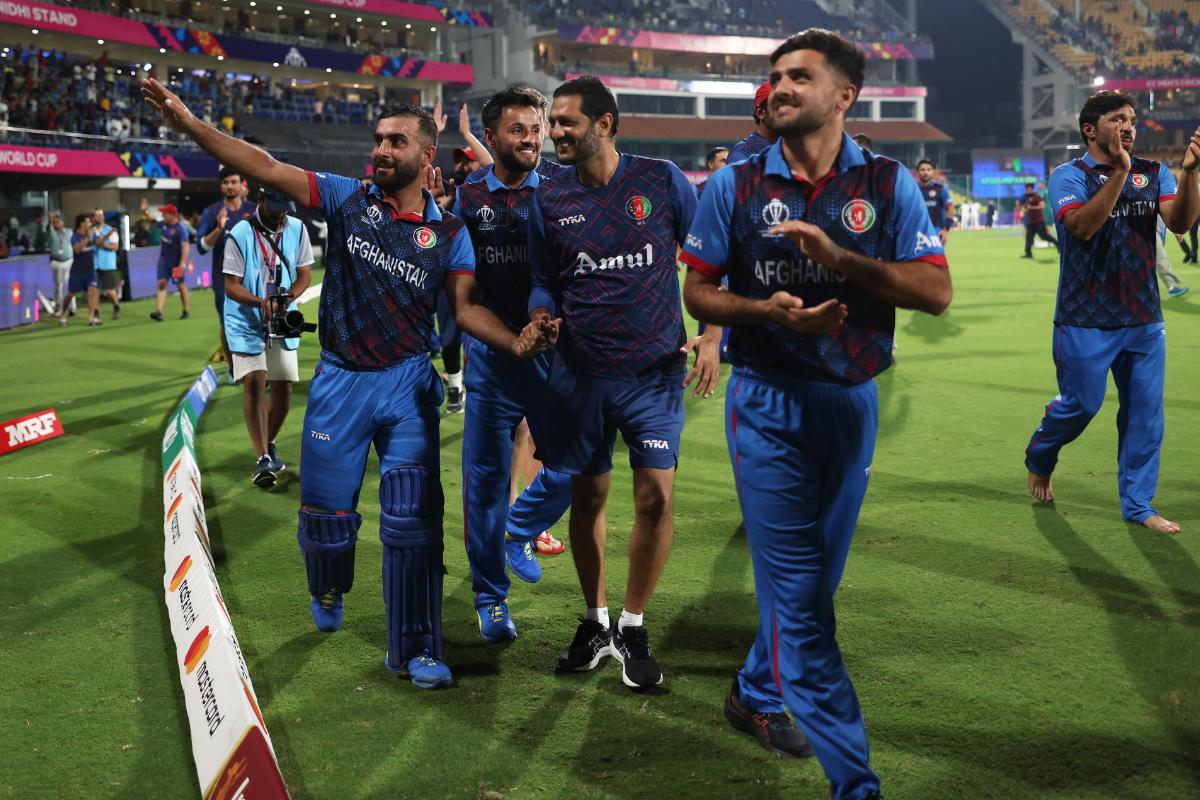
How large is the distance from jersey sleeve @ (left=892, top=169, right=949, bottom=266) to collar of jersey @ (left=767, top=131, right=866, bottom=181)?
0.13 meters

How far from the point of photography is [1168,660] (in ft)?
14.6

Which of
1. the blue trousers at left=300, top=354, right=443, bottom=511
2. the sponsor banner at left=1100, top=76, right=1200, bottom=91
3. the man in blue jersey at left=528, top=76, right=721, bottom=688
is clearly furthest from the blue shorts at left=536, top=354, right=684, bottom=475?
the sponsor banner at left=1100, top=76, right=1200, bottom=91

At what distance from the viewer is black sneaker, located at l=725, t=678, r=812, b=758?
3.79 metres

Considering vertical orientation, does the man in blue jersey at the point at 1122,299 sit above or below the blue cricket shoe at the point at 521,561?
above

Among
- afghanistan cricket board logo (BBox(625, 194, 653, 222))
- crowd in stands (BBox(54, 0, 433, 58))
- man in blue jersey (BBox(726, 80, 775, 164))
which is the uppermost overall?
crowd in stands (BBox(54, 0, 433, 58))

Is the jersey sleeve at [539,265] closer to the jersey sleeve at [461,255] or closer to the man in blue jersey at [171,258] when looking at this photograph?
the jersey sleeve at [461,255]

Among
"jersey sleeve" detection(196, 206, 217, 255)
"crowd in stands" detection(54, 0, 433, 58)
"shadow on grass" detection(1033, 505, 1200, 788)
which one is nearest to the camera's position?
"shadow on grass" detection(1033, 505, 1200, 788)

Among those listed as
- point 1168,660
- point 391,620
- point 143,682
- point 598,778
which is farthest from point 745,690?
point 143,682

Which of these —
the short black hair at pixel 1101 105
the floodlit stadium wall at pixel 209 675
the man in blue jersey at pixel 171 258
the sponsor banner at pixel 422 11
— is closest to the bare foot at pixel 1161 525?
the short black hair at pixel 1101 105

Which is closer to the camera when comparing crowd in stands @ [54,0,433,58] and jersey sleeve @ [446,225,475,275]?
jersey sleeve @ [446,225,475,275]

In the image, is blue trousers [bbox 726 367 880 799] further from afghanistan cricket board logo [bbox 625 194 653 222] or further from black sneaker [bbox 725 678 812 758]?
afghanistan cricket board logo [bbox 625 194 653 222]

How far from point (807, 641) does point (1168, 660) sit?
1969 mm

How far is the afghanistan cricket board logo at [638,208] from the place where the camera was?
4512 millimetres

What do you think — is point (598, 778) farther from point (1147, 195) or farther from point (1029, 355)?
point (1029, 355)
